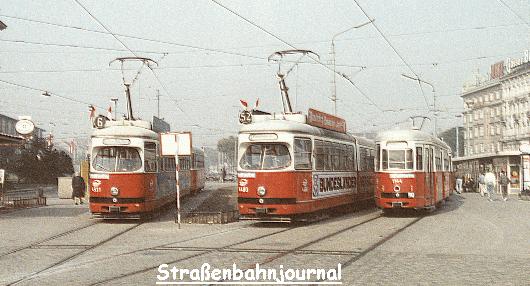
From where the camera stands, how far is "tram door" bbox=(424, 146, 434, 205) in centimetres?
2193

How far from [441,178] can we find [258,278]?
1789 cm

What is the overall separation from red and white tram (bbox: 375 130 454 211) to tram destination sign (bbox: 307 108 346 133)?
167 cm

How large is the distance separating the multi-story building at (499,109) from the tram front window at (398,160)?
6087cm

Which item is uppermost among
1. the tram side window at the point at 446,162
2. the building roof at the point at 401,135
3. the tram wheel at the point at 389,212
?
the building roof at the point at 401,135

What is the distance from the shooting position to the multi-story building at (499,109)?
9269 cm

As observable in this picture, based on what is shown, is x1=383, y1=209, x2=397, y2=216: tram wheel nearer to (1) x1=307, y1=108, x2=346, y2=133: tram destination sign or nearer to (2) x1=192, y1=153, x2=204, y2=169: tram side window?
(1) x1=307, y1=108, x2=346, y2=133: tram destination sign

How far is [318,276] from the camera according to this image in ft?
31.0

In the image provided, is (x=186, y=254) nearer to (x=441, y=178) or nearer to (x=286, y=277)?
(x=286, y=277)

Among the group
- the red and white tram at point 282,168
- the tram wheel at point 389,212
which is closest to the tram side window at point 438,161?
the tram wheel at point 389,212

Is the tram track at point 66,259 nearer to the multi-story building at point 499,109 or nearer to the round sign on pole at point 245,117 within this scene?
the round sign on pole at point 245,117

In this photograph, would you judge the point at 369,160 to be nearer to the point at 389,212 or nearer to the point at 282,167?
the point at 389,212

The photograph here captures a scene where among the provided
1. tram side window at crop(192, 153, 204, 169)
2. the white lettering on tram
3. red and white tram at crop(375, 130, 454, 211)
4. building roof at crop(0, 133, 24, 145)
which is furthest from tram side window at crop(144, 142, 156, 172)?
tram side window at crop(192, 153, 204, 169)

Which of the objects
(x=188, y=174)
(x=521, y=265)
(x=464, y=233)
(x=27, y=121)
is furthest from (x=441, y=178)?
(x=27, y=121)

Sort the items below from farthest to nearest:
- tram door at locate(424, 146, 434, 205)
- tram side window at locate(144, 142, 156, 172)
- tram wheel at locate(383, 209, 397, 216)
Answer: tram wheel at locate(383, 209, 397, 216)
tram door at locate(424, 146, 434, 205)
tram side window at locate(144, 142, 156, 172)
